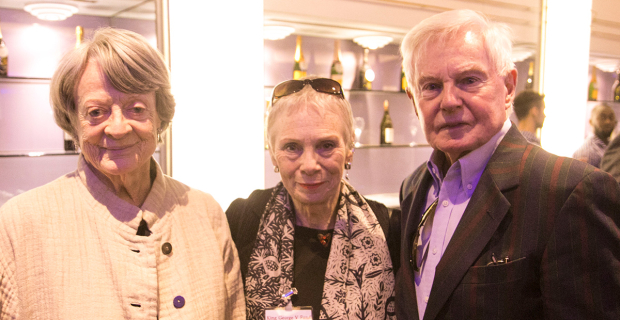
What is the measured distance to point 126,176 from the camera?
4.66 feet

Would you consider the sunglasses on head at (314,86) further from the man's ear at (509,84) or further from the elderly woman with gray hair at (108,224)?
the man's ear at (509,84)

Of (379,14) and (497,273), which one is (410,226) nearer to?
(497,273)

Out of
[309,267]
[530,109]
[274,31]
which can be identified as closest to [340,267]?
[309,267]

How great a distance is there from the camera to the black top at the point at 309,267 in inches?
65.7

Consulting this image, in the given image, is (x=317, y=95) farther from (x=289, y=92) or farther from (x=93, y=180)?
(x=93, y=180)

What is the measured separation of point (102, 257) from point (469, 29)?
4.24 feet

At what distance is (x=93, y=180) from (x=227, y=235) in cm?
48

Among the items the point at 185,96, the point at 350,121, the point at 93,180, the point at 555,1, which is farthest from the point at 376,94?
the point at 93,180

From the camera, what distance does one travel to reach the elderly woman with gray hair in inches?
49.1

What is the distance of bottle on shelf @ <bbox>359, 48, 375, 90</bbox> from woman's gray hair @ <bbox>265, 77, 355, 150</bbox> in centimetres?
272

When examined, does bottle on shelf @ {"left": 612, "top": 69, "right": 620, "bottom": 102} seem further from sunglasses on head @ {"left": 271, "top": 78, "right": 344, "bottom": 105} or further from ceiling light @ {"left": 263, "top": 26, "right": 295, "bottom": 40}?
sunglasses on head @ {"left": 271, "top": 78, "right": 344, "bottom": 105}

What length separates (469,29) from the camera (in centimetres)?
139

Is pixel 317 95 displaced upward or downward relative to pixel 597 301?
upward

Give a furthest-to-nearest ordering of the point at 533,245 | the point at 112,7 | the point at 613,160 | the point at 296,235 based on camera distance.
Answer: the point at 613,160 → the point at 112,7 → the point at 296,235 → the point at 533,245
